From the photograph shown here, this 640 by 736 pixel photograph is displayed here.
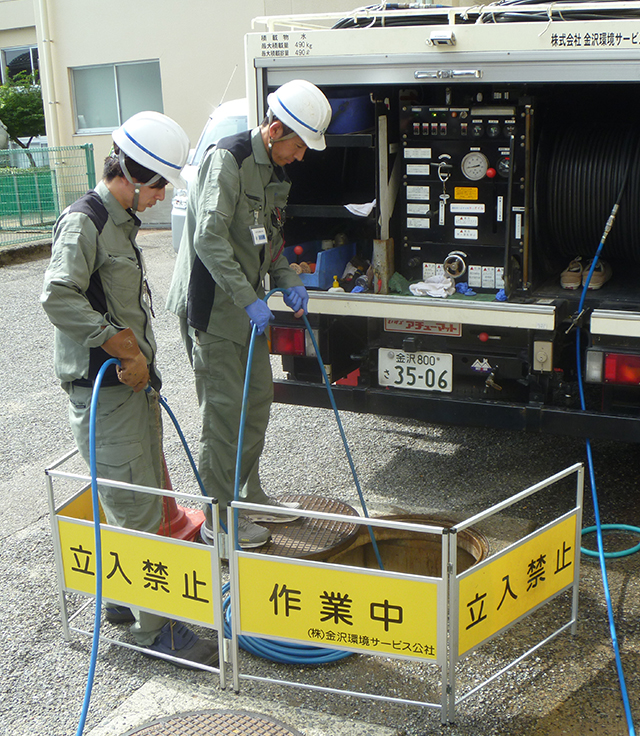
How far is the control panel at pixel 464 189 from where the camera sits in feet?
14.1

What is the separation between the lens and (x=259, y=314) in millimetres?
3662

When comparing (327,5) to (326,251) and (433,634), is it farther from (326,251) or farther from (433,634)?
(433,634)

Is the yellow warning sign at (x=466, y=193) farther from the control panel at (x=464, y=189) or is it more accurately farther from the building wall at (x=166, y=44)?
the building wall at (x=166, y=44)

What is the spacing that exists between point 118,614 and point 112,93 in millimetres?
16385

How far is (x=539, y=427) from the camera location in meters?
4.24

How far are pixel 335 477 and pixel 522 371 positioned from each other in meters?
1.34

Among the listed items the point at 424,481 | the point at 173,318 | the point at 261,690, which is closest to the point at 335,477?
the point at 424,481

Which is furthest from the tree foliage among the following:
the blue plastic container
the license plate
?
the license plate

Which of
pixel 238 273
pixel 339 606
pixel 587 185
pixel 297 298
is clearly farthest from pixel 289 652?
pixel 587 185

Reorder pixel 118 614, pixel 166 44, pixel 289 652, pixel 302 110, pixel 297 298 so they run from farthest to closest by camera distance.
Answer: pixel 166 44
pixel 297 298
pixel 302 110
pixel 118 614
pixel 289 652

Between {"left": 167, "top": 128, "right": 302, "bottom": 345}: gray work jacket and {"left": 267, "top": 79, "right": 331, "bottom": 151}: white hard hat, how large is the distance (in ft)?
0.65

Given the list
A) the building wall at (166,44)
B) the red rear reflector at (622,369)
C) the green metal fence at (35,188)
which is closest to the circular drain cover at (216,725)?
the red rear reflector at (622,369)

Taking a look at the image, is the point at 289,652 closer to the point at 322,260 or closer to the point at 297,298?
the point at 297,298

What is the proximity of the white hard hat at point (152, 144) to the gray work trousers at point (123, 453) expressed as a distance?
848mm
